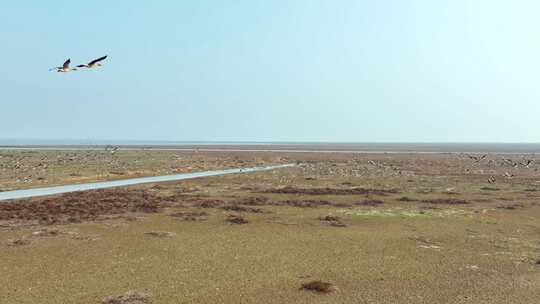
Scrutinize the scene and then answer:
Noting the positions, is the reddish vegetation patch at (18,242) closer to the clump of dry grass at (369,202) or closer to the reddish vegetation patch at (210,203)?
the reddish vegetation patch at (210,203)

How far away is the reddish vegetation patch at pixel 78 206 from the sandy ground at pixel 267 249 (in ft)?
0.34

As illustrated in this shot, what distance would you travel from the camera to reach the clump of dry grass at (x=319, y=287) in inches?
559

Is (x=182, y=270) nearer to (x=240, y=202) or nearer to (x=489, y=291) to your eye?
(x=489, y=291)

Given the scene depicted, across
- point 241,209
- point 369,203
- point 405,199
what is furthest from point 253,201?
point 405,199

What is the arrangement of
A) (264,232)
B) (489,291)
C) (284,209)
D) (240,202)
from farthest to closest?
1. (240,202)
2. (284,209)
3. (264,232)
4. (489,291)

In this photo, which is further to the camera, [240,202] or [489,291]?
[240,202]

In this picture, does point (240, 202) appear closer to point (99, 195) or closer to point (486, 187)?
point (99, 195)

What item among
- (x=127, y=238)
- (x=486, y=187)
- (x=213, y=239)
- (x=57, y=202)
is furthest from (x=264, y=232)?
(x=486, y=187)

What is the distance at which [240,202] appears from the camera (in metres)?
33.8

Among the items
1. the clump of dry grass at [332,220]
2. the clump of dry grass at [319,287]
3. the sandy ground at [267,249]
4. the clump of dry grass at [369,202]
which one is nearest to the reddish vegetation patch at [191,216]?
the sandy ground at [267,249]

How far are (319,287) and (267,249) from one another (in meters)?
5.43

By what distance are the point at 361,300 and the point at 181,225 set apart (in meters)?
13.2

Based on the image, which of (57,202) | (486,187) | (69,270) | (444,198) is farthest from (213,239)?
(486,187)

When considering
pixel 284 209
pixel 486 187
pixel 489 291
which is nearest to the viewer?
pixel 489 291
